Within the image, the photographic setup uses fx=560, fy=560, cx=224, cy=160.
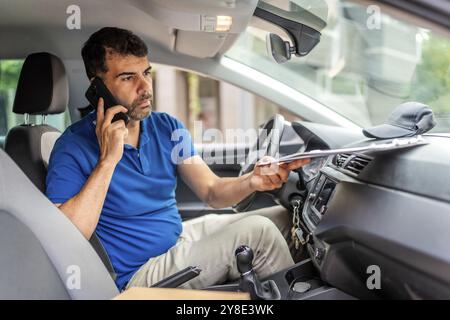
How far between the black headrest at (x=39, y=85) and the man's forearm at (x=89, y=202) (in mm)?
487

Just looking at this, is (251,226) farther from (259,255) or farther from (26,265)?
(26,265)

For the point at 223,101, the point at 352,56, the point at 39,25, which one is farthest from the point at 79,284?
the point at 223,101

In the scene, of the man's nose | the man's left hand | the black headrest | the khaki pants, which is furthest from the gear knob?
the black headrest

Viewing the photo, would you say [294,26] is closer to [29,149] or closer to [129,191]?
[129,191]

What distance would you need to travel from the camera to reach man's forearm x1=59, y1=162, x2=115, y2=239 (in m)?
1.71

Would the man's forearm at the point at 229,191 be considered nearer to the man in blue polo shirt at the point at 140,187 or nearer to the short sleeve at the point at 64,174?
the man in blue polo shirt at the point at 140,187

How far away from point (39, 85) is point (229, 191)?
832mm

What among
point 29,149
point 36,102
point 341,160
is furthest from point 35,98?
point 341,160

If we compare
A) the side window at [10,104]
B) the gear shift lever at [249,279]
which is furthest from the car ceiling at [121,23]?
the gear shift lever at [249,279]

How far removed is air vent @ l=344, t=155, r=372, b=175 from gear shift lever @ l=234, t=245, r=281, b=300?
405 mm

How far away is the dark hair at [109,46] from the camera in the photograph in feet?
6.84

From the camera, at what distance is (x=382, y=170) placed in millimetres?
1551

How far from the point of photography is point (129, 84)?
207 centimetres
